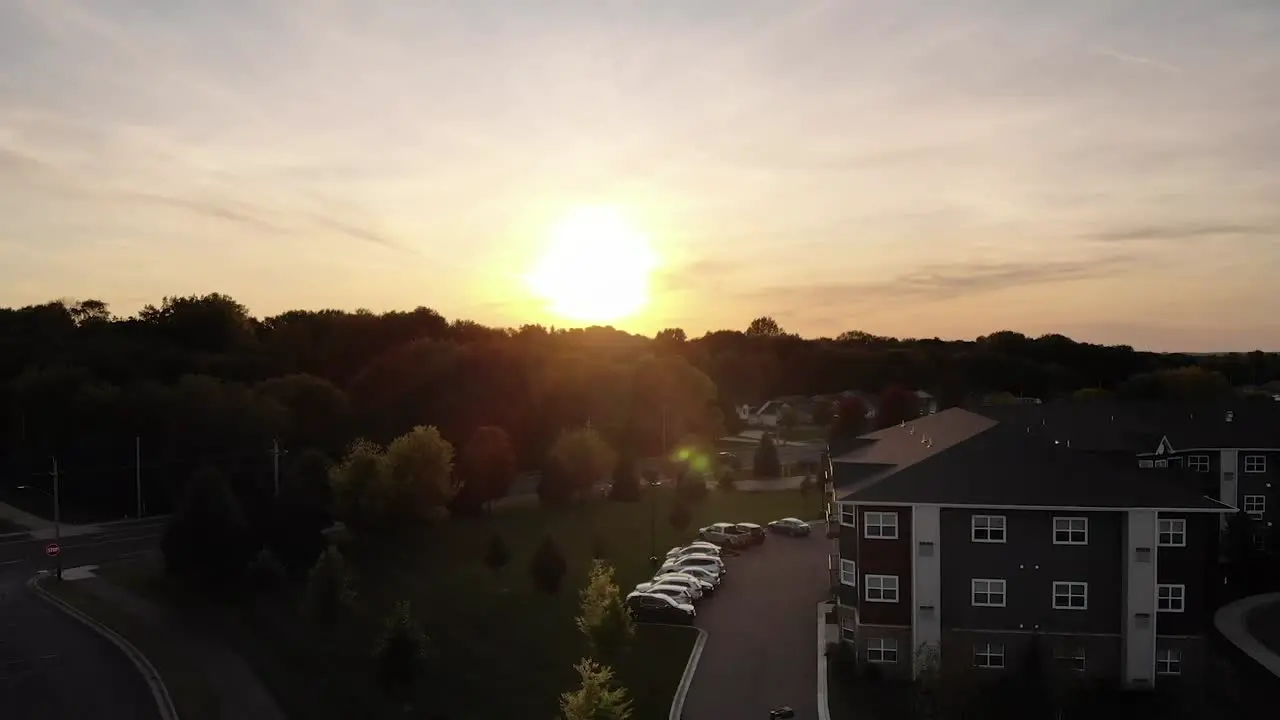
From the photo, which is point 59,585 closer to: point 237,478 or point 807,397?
point 237,478

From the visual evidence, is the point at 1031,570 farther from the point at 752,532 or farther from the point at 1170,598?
the point at 752,532

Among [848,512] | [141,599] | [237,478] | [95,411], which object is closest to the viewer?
[848,512]

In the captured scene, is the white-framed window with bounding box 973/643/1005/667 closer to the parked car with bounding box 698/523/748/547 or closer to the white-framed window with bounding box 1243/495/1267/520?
the parked car with bounding box 698/523/748/547

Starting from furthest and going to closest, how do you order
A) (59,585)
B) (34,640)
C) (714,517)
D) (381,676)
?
(714,517) < (59,585) < (34,640) < (381,676)

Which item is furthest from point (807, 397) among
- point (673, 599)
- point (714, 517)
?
point (673, 599)

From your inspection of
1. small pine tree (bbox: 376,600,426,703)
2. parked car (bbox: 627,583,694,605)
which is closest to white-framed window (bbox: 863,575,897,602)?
parked car (bbox: 627,583,694,605)

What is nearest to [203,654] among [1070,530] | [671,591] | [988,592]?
[671,591]

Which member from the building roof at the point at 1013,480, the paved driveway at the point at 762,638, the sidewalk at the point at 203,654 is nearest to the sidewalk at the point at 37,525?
the sidewalk at the point at 203,654
